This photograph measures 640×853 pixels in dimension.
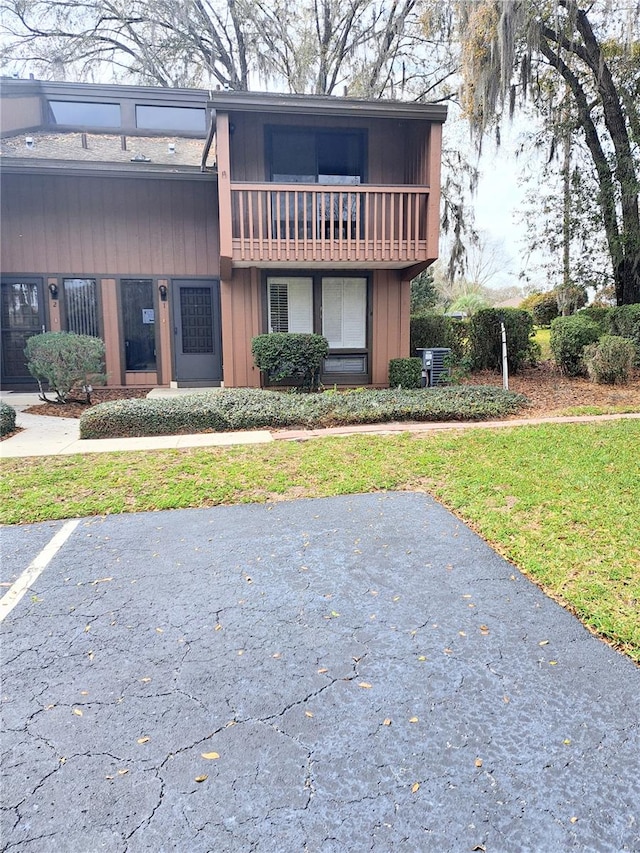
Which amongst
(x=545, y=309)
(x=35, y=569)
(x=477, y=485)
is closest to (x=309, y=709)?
(x=35, y=569)

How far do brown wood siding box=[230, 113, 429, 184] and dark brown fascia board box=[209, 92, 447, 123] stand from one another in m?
0.31

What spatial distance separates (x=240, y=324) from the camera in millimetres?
10148

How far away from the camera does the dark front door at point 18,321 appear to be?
1037 centimetres

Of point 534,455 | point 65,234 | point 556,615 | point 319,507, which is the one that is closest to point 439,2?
point 65,234

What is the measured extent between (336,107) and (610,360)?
635 cm

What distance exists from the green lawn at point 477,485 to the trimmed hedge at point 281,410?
3.72 ft

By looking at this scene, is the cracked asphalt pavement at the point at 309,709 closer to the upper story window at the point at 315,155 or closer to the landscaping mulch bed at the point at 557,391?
the landscaping mulch bed at the point at 557,391

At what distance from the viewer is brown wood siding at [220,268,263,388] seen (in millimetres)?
10078

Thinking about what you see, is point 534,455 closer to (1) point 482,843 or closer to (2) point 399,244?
(1) point 482,843

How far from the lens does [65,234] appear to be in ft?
34.1

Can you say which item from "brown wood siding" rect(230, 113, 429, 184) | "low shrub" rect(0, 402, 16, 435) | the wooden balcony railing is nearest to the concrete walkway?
"low shrub" rect(0, 402, 16, 435)

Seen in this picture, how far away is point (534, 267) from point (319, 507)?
12.0 meters

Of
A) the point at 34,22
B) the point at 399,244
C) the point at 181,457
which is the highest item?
the point at 34,22

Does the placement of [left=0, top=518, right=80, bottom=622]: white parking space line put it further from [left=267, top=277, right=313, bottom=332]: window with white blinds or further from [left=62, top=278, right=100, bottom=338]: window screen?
[left=62, top=278, right=100, bottom=338]: window screen
